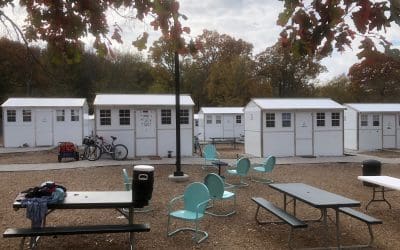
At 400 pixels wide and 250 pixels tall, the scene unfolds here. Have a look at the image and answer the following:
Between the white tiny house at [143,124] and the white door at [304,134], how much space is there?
4.62 meters

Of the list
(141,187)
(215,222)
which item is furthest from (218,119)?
(141,187)

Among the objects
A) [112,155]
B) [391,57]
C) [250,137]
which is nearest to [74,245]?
[391,57]

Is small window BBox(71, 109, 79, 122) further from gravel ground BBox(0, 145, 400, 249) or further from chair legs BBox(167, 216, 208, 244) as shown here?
chair legs BBox(167, 216, 208, 244)

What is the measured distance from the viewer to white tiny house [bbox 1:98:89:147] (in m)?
23.4

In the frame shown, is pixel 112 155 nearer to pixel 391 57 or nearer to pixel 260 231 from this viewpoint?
pixel 260 231

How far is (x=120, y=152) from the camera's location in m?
17.1

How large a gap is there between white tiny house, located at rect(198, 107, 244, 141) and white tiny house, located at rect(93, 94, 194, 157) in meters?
12.1

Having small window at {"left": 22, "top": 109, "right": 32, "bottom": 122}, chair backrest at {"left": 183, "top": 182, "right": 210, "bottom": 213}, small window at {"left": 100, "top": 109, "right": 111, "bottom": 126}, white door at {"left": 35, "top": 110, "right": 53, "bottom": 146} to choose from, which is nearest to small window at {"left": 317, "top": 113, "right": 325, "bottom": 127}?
small window at {"left": 100, "top": 109, "right": 111, "bottom": 126}

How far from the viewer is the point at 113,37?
3174mm

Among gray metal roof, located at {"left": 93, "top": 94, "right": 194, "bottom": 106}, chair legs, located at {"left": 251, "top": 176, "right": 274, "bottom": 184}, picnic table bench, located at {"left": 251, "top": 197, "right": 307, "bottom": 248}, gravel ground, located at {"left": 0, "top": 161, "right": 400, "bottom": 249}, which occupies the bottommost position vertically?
gravel ground, located at {"left": 0, "top": 161, "right": 400, "bottom": 249}

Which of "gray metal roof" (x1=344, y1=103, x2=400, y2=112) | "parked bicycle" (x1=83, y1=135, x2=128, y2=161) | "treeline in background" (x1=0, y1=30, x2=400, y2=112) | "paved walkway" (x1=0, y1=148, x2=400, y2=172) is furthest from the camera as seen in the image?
"treeline in background" (x1=0, y1=30, x2=400, y2=112)

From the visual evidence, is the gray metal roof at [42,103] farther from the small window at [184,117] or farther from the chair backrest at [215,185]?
the chair backrest at [215,185]

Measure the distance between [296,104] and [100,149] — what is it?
8.68m

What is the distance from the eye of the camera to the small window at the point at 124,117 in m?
17.5
